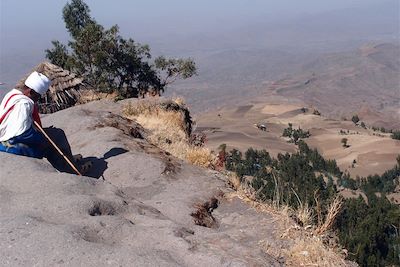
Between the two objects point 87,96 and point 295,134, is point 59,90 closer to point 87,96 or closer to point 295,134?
point 87,96

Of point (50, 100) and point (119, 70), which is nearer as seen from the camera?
point (50, 100)

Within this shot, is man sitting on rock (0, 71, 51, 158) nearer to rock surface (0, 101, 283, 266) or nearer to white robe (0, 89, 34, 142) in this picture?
white robe (0, 89, 34, 142)

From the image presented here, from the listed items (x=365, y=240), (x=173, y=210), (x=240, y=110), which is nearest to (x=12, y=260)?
(x=173, y=210)

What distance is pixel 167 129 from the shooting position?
44.4 feet

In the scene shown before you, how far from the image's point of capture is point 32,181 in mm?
7363

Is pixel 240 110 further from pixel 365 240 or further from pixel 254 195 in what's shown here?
pixel 254 195

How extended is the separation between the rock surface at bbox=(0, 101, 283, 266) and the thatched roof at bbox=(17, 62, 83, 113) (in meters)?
7.31

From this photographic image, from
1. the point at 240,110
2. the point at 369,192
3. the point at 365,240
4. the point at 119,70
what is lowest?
the point at 240,110

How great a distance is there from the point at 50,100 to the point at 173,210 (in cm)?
1118

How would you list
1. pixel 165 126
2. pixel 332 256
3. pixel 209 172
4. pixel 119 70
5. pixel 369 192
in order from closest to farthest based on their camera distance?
pixel 332 256, pixel 209 172, pixel 165 126, pixel 119 70, pixel 369 192

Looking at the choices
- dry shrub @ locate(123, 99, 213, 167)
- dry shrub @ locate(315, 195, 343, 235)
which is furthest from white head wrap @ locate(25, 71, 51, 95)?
dry shrub @ locate(315, 195, 343, 235)

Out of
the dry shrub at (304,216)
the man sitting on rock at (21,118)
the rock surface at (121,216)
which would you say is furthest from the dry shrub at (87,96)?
the dry shrub at (304,216)

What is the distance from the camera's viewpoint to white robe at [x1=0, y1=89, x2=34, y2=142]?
8227 mm

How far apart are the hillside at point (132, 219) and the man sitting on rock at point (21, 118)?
0.30 m
